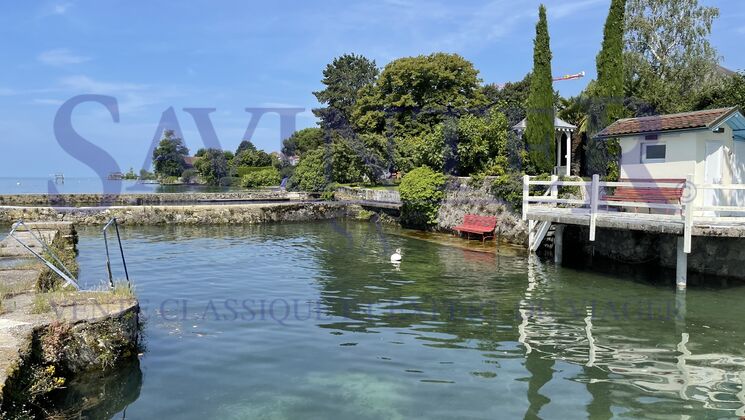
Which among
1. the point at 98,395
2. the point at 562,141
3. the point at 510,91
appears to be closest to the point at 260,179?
the point at 510,91

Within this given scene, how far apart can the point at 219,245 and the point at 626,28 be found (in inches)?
1101

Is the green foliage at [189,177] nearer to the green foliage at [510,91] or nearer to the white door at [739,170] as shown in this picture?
the green foliage at [510,91]

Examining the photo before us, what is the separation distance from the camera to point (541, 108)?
987 inches

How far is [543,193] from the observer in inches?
831

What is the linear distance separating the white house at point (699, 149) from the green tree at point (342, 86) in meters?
43.8

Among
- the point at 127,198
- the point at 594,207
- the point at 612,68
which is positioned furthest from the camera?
the point at 127,198

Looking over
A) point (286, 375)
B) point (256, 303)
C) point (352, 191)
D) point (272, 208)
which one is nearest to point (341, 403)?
point (286, 375)

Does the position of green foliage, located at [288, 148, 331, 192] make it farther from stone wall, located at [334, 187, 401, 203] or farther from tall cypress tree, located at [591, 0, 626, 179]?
tall cypress tree, located at [591, 0, 626, 179]

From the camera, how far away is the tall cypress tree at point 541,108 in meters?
24.4

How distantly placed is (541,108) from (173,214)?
21949 mm

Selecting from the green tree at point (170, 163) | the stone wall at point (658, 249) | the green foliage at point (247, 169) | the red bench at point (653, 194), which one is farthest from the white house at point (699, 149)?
the green tree at point (170, 163)

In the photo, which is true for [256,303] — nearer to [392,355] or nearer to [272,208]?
[392,355]

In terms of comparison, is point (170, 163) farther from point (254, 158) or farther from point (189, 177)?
point (254, 158)

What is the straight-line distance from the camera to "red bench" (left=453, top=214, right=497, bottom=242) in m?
22.3
